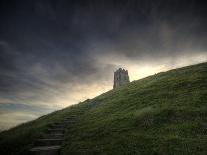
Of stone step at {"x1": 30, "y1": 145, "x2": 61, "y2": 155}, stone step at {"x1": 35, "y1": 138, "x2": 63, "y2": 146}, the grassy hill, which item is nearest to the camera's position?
the grassy hill

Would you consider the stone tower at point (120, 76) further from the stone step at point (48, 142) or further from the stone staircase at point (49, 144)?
the stone step at point (48, 142)

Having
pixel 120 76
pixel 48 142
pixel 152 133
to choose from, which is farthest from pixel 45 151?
pixel 120 76

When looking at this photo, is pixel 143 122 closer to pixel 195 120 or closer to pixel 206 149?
pixel 195 120

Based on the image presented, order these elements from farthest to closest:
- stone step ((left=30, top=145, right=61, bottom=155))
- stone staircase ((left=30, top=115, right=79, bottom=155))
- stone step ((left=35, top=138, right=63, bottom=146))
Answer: stone step ((left=35, top=138, right=63, bottom=146)), stone staircase ((left=30, top=115, right=79, bottom=155)), stone step ((left=30, top=145, right=61, bottom=155))

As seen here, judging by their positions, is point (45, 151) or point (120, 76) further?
point (120, 76)

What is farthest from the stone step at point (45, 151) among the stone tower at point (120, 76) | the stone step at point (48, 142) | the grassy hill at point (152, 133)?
the stone tower at point (120, 76)

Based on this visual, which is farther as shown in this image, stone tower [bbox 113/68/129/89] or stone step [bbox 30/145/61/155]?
stone tower [bbox 113/68/129/89]

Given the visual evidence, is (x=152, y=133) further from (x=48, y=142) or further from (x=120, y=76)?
(x=120, y=76)

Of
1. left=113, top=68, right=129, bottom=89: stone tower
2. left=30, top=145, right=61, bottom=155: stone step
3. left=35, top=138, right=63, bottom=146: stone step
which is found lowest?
left=30, top=145, right=61, bottom=155: stone step

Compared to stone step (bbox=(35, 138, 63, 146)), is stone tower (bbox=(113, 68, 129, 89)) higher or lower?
higher

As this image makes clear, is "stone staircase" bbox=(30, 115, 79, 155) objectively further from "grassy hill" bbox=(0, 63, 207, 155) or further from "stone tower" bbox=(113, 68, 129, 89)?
"stone tower" bbox=(113, 68, 129, 89)

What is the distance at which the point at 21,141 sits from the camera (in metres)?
16.3

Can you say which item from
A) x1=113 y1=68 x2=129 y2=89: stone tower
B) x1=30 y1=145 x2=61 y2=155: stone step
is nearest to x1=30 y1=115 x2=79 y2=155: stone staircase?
x1=30 y1=145 x2=61 y2=155: stone step

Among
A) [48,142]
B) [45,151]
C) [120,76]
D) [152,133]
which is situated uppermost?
[120,76]
